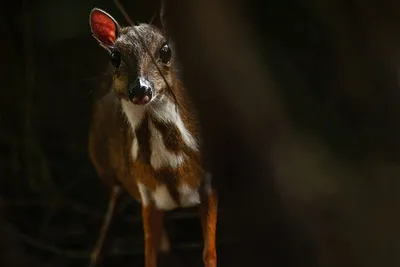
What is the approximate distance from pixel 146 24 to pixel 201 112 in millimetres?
128

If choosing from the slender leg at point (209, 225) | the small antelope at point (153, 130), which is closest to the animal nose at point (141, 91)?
the small antelope at point (153, 130)

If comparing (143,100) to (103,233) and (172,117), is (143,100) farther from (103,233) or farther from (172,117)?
(103,233)

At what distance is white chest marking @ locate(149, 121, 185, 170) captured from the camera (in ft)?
2.10

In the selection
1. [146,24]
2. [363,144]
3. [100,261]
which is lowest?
[100,261]

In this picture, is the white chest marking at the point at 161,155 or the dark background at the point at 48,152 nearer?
the white chest marking at the point at 161,155

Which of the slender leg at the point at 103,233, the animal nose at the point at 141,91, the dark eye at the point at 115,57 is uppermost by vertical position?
the dark eye at the point at 115,57

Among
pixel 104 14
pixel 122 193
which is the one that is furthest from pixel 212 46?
pixel 122 193

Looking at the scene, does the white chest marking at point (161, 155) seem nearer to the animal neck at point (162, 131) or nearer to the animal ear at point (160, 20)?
the animal neck at point (162, 131)

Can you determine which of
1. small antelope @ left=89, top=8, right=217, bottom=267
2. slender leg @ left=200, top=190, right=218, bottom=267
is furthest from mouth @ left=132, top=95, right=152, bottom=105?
slender leg @ left=200, top=190, right=218, bottom=267

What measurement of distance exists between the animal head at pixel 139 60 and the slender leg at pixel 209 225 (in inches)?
4.8

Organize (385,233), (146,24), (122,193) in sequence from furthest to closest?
(122,193)
(146,24)
(385,233)

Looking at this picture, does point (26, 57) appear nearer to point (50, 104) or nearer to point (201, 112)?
point (50, 104)

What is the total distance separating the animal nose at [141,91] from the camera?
1.92ft

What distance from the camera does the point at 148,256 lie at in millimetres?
703
